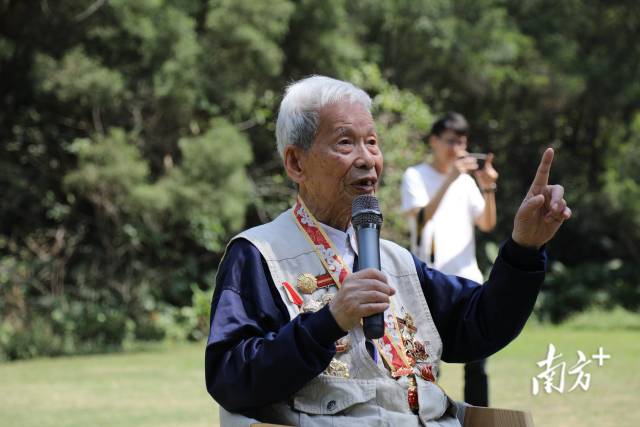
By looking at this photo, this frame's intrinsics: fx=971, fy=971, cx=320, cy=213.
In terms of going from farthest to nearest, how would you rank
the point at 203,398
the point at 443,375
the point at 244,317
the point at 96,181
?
1. the point at 96,181
2. the point at 443,375
3. the point at 203,398
4. the point at 244,317

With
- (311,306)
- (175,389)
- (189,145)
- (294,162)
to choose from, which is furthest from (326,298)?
(189,145)

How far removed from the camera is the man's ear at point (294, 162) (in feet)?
10.0

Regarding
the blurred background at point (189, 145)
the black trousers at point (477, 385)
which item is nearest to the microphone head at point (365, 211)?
the black trousers at point (477, 385)

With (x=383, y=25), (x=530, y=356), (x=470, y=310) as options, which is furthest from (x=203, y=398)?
(x=383, y=25)

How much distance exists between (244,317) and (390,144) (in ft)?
41.9

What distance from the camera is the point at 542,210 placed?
2.74 meters

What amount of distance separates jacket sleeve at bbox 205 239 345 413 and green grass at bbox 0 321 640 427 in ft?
13.9

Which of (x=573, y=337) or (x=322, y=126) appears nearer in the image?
(x=322, y=126)

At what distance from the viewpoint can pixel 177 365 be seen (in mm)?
11273

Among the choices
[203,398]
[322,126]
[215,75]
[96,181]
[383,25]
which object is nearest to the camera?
[322,126]

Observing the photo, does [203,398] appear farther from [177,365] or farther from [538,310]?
[538,310]

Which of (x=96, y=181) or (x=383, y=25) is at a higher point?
(x=383, y=25)

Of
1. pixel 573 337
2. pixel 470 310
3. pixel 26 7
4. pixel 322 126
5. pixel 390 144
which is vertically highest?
pixel 26 7

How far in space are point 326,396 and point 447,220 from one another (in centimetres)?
381
